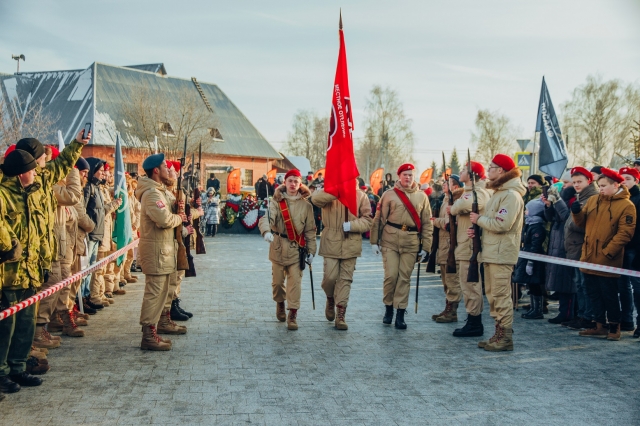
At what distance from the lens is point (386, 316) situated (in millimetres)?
8359

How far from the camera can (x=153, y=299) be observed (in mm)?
6906

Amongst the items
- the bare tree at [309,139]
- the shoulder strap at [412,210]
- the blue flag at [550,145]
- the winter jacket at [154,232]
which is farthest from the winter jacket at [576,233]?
the bare tree at [309,139]

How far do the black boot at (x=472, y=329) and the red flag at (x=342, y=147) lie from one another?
6.47 feet

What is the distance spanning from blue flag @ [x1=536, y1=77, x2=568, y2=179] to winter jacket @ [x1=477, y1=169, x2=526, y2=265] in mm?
4928

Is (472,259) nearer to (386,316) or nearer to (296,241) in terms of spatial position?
(386,316)

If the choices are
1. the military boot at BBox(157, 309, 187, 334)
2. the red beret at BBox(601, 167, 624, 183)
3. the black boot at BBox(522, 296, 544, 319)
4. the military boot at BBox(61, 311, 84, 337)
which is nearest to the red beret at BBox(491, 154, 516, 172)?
the red beret at BBox(601, 167, 624, 183)

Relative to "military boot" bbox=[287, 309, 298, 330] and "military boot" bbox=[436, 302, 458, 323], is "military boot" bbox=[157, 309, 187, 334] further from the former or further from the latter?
"military boot" bbox=[436, 302, 458, 323]

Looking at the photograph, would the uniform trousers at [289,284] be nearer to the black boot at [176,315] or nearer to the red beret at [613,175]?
the black boot at [176,315]

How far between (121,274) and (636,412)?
8994 millimetres

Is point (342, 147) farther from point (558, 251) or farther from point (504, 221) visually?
point (558, 251)

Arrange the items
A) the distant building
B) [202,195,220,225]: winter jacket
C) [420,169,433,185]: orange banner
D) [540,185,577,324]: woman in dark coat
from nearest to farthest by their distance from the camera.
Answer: [540,185,577,324]: woman in dark coat < [202,195,220,225]: winter jacket < [420,169,433,185]: orange banner < the distant building

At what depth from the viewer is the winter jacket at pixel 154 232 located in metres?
6.83

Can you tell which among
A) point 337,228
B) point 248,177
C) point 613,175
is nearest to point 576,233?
point 613,175

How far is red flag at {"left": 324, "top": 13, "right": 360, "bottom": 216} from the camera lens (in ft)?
26.8
